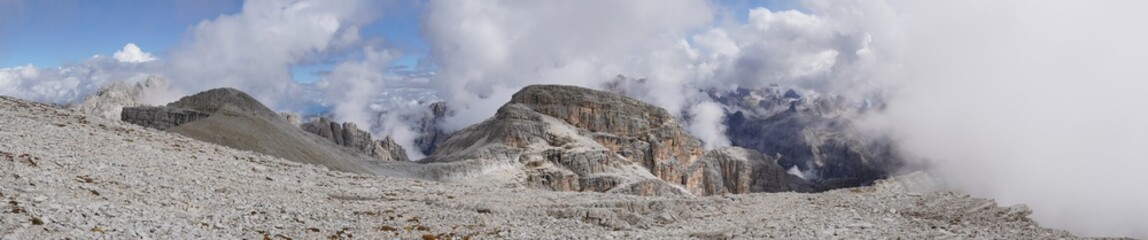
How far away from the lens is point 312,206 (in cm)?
3100

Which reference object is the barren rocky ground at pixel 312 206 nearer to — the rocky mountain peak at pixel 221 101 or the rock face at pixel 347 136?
the rocky mountain peak at pixel 221 101

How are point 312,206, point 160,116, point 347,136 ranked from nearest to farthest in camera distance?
1. point 312,206
2. point 160,116
3. point 347,136

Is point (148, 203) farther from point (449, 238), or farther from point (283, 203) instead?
point (449, 238)

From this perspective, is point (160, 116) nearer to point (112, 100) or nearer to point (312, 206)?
point (112, 100)

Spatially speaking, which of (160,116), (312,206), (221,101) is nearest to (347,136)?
(221,101)

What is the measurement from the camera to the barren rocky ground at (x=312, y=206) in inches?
888

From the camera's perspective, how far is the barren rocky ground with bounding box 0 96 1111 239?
74.0 feet

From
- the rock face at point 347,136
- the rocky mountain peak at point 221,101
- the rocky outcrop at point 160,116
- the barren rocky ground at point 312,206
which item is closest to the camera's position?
the barren rocky ground at point 312,206

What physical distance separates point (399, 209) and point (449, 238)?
21.9 feet

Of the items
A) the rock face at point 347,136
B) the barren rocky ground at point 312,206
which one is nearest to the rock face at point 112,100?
the rock face at point 347,136

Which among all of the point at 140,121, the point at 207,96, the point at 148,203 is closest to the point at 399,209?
the point at 148,203

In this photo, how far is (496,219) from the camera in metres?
30.5

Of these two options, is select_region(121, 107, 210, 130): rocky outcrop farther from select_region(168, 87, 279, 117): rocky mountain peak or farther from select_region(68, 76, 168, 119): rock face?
select_region(68, 76, 168, 119): rock face

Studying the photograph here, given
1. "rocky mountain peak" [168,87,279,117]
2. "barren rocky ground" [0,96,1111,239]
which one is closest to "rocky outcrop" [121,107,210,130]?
"rocky mountain peak" [168,87,279,117]
